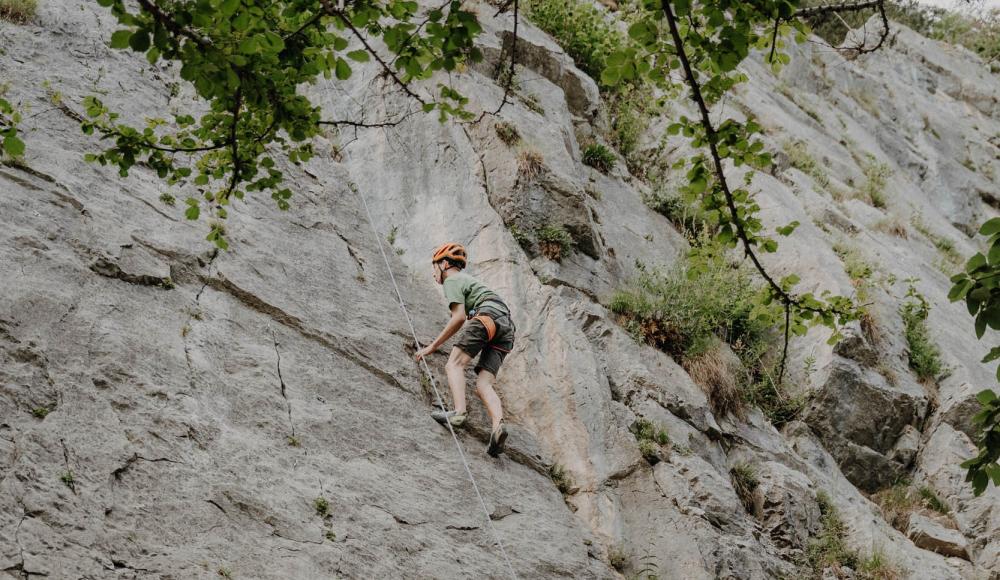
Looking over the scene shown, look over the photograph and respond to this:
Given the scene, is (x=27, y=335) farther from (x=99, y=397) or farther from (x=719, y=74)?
(x=719, y=74)

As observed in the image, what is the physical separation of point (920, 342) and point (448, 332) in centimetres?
762

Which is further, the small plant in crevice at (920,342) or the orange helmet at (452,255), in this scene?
the small plant in crevice at (920,342)

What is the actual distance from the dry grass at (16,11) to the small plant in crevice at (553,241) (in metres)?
6.00

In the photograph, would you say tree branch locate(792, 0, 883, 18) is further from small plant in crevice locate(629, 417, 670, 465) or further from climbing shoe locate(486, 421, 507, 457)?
small plant in crevice locate(629, 417, 670, 465)

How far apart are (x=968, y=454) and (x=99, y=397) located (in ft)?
31.9

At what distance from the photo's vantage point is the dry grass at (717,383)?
28.9 feet

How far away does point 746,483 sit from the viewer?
312 inches

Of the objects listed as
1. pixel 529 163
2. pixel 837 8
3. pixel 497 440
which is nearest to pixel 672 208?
pixel 529 163

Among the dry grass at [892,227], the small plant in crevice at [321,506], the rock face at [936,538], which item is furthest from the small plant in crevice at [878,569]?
the dry grass at [892,227]

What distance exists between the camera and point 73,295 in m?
5.53

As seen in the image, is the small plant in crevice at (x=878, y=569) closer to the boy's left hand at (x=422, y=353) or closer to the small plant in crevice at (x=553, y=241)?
the small plant in crevice at (x=553, y=241)

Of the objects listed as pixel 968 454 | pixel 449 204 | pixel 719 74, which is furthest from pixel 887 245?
pixel 719 74

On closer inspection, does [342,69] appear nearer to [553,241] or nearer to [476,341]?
[476,341]

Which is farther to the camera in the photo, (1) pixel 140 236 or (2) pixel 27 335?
(1) pixel 140 236
